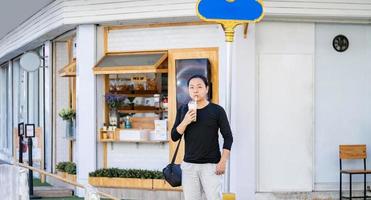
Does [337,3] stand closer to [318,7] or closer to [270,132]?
[318,7]

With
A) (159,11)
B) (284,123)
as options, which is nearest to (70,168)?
(159,11)

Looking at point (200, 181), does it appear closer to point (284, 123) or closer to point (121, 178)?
point (284, 123)

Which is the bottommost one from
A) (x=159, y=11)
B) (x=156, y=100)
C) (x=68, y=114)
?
(x=68, y=114)

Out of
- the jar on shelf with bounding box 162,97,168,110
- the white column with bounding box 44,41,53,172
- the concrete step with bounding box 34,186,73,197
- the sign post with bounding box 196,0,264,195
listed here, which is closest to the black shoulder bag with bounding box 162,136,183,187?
the sign post with bounding box 196,0,264,195

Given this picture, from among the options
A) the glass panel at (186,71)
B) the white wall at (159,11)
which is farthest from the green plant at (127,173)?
the white wall at (159,11)

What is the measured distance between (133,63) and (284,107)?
2.70 metres

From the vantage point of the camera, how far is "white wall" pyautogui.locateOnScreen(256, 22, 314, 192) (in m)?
12.2

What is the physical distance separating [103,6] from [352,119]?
15.1 feet

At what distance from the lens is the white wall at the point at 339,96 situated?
1241cm

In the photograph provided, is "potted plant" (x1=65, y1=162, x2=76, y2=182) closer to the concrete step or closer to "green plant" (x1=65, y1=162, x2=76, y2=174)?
"green plant" (x1=65, y1=162, x2=76, y2=174)

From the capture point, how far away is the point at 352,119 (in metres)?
12.5

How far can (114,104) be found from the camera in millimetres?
13375

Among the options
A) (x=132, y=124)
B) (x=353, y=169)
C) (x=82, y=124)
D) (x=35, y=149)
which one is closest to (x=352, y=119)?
(x=353, y=169)

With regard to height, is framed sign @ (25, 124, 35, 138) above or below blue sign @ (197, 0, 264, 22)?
below
